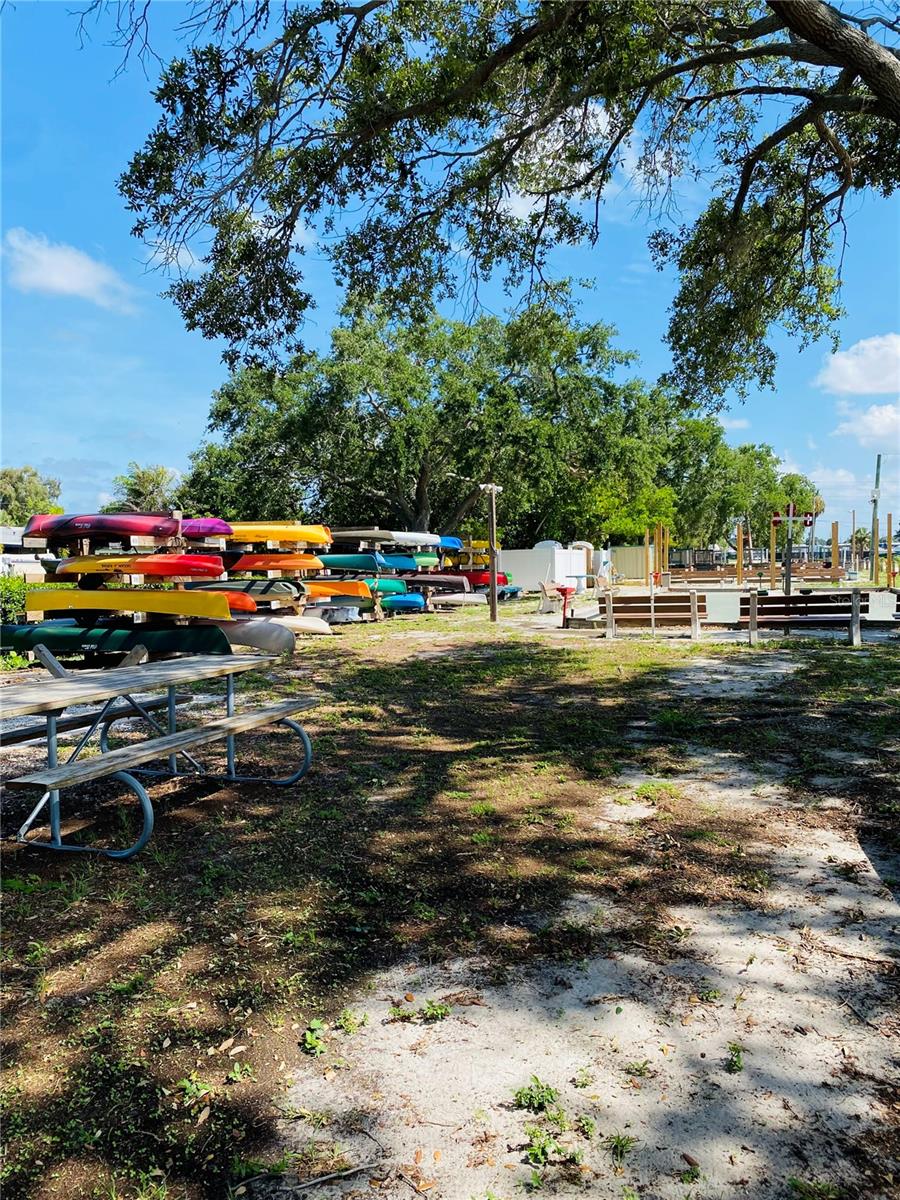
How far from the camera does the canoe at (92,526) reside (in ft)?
43.9

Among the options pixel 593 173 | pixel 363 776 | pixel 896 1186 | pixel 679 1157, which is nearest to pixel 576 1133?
pixel 679 1157

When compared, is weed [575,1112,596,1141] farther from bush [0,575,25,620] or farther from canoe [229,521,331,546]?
canoe [229,521,331,546]

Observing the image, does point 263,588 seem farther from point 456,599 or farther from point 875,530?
point 875,530

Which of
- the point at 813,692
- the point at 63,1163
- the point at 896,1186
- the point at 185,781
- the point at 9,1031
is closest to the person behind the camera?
the point at 896,1186

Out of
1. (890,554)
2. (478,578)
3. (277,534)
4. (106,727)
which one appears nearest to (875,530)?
(890,554)

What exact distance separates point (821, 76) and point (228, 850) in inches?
476

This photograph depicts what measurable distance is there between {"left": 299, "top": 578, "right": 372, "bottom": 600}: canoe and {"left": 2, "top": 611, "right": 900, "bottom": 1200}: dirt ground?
1411 centimetres

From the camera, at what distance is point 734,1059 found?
2551 mm

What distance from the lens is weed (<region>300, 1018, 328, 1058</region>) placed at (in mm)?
2633

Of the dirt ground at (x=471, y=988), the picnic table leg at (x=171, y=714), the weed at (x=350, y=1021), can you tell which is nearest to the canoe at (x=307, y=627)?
the dirt ground at (x=471, y=988)

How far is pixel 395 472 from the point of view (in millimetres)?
29312

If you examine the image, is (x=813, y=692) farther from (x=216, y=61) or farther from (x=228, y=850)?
(x=216, y=61)

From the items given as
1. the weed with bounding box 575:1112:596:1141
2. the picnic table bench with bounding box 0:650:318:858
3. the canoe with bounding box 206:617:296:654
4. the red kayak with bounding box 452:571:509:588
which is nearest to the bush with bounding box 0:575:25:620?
the canoe with bounding box 206:617:296:654

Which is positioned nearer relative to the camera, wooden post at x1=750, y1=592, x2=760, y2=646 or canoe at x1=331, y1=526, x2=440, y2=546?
wooden post at x1=750, y1=592, x2=760, y2=646
